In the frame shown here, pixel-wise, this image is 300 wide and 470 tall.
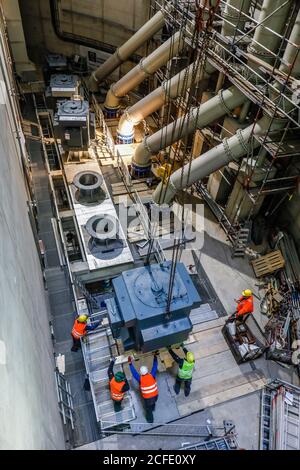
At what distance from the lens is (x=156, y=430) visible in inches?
295

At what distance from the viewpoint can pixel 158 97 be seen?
12.6 m

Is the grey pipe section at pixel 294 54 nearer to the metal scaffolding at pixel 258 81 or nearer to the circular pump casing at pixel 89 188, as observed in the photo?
the metal scaffolding at pixel 258 81

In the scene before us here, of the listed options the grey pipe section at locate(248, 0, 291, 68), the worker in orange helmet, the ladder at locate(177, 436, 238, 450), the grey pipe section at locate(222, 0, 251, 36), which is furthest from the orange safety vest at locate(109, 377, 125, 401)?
the grey pipe section at locate(222, 0, 251, 36)

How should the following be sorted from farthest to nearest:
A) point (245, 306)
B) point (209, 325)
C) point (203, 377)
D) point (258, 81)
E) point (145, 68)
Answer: point (145, 68)
point (209, 325)
point (258, 81)
point (245, 306)
point (203, 377)

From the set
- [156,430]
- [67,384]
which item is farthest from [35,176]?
[156,430]

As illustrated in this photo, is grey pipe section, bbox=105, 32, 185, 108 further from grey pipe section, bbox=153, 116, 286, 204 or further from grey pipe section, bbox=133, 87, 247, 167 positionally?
grey pipe section, bbox=153, 116, 286, 204

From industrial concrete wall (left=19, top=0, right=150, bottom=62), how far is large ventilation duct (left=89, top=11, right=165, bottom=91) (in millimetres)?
2099

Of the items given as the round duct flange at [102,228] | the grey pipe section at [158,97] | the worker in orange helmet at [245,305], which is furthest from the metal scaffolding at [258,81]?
the round duct flange at [102,228]

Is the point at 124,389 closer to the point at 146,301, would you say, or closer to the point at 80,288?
the point at 146,301

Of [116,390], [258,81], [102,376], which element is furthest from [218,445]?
[258,81]

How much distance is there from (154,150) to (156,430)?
8945 millimetres

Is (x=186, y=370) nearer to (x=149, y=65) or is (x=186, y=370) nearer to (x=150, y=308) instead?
(x=150, y=308)

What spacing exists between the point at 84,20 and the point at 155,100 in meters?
7.55

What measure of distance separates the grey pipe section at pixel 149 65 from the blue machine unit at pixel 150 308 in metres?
8.47
